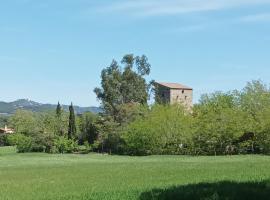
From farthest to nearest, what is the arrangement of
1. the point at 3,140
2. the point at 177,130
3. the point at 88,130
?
1. the point at 3,140
2. the point at 88,130
3. the point at 177,130

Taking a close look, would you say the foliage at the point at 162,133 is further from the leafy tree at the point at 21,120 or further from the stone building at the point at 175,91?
the stone building at the point at 175,91

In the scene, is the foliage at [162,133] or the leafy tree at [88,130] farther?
the leafy tree at [88,130]

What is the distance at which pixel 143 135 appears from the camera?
72.7 metres

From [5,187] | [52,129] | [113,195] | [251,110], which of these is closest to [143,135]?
[251,110]

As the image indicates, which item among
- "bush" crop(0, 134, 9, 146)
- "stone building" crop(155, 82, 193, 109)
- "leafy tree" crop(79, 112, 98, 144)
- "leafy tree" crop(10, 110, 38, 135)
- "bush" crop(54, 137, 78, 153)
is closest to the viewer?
"bush" crop(54, 137, 78, 153)

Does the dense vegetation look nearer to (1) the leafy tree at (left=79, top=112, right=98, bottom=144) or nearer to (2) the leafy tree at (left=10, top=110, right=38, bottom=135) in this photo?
(1) the leafy tree at (left=79, top=112, right=98, bottom=144)

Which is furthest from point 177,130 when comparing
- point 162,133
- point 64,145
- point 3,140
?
point 3,140

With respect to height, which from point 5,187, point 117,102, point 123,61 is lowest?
point 5,187

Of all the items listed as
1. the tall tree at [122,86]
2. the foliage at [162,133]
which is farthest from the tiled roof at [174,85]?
the foliage at [162,133]

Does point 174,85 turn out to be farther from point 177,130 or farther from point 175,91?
point 177,130

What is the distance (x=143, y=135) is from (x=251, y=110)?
14.3m

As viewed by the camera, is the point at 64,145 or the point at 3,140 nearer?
the point at 64,145

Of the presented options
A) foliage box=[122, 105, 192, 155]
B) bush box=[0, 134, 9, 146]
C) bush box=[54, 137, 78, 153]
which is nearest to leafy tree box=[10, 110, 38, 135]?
bush box=[0, 134, 9, 146]

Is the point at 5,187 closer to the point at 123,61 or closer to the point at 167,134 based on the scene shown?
the point at 167,134
